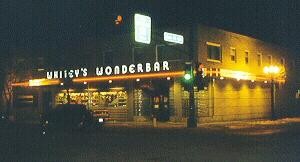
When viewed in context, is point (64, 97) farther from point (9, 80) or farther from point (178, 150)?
point (178, 150)

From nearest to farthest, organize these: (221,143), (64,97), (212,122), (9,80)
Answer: (221,143) < (212,122) < (64,97) < (9,80)

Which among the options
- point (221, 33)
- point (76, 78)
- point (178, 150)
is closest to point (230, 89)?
point (221, 33)

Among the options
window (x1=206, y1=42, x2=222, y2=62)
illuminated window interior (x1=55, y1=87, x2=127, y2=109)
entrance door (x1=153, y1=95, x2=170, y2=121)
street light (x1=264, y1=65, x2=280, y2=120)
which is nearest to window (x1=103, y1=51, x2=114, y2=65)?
illuminated window interior (x1=55, y1=87, x2=127, y2=109)

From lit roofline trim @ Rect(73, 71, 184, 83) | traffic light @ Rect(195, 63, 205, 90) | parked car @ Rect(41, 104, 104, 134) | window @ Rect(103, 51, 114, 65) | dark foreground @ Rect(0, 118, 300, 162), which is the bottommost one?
dark foreground @ Rect(0, 118, 300, 162)

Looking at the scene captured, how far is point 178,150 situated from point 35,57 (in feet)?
107

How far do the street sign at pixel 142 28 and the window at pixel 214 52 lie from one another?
9967 mm

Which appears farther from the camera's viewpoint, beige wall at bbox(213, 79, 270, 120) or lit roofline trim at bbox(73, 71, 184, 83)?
beige wall at bbox(213, 79, 270, 120)

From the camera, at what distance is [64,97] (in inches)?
1809

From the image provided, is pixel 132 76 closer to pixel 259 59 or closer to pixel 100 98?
pixel 100 98

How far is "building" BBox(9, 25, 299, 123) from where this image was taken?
37469mm

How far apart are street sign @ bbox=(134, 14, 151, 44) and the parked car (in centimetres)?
542

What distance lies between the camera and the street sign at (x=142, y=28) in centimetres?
2892

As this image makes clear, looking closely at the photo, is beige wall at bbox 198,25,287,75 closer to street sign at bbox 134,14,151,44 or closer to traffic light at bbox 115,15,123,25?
street sign at bbox 134,14,151,44

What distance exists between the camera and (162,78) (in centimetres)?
3697
